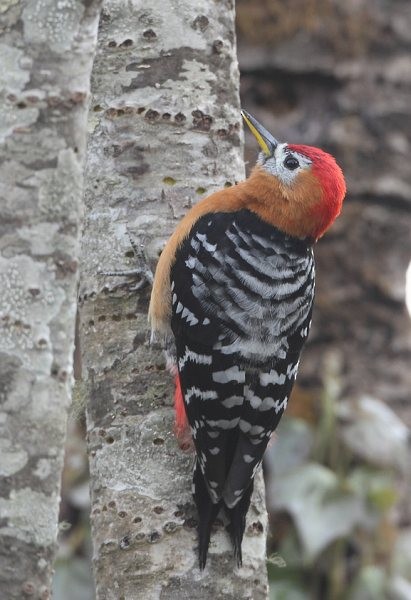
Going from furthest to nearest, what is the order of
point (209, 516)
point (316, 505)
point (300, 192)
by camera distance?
1. point (316, 505)
2. point (300, 192)
3. point (209, 516)

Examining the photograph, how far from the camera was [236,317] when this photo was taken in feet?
12.2

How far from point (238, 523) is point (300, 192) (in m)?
1.45

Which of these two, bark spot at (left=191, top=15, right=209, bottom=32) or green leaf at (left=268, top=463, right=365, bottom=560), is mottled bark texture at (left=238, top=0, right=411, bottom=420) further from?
bark spot at (left=191, top=15, right=209, bottom=32)

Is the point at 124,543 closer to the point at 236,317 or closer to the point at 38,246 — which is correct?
the point at 236,317

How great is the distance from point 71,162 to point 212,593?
1.56 m

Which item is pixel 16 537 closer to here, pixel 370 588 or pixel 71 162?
pixel 71 162

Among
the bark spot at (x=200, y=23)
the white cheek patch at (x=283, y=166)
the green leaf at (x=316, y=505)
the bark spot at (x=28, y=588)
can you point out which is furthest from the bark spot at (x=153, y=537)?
the green leaf at (x=316, y=505)

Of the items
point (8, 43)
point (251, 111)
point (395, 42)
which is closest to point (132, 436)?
point (8, 43)

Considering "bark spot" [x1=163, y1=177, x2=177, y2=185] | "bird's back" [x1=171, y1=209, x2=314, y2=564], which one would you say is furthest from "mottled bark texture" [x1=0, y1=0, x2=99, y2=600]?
"bark spot" [x1=163, y1=177, x2=177, y2=185]

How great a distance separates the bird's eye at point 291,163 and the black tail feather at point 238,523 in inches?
57.9

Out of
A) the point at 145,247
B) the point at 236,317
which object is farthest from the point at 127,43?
the point at 236,317

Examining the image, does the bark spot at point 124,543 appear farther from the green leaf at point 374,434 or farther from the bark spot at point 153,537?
the green leaf at point 374,434

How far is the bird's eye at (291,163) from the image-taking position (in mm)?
4402

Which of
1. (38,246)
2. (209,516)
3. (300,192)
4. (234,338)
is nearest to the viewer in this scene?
(38,246)
